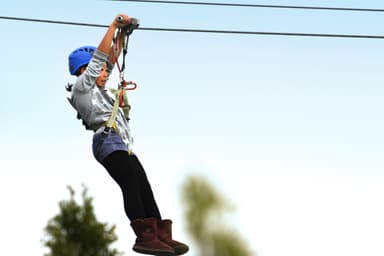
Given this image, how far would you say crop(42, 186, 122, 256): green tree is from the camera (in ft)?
37.7

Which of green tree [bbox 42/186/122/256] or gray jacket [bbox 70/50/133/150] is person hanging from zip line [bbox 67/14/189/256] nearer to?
gray jacket [bbox 70/50/133/150]

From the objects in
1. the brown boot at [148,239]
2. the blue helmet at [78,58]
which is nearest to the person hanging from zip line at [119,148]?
the brown boot at [148,239]

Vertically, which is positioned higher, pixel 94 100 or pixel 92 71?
pixel 92 71

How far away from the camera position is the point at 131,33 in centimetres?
734

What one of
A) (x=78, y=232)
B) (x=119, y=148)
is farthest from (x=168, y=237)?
(x=78, y=232)

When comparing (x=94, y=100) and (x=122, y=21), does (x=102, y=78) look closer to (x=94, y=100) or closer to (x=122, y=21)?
(x=94, y=100)

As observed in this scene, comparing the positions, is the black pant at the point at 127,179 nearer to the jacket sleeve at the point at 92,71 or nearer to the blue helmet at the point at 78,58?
the jacket sleeve at the point at 92,71

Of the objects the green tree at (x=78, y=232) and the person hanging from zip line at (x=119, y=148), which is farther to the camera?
the green tree at (x=78, y=232)

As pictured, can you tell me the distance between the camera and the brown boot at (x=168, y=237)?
701 cm

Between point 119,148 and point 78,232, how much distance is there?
4.98 m

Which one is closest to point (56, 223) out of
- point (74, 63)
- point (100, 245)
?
point (100, 245)

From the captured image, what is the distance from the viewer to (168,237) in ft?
23.3

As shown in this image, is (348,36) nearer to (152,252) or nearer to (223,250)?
(223,250)

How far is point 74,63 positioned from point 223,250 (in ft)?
13.0
